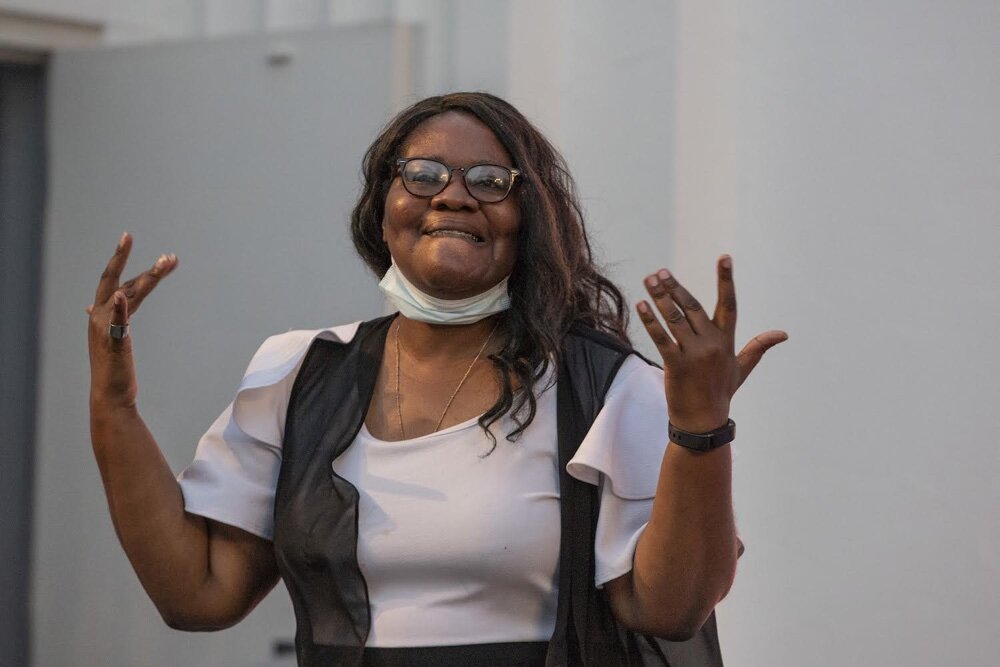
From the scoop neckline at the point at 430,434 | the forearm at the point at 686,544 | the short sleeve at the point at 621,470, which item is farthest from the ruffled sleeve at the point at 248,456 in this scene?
the forearm at the point at 686,544

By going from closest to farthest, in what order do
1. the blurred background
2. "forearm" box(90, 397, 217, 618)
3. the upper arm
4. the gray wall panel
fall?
"forearm" box(90, 397, 217, 618) < the upper arm < the blurred background < the gray wall panel

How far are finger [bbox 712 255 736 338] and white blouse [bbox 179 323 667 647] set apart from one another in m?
0.37

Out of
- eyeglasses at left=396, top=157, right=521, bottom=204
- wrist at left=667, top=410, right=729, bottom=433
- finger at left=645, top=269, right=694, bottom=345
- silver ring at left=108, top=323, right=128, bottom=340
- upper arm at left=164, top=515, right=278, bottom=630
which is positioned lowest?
upper arm at left=164, top=515, right=278, bottom=630

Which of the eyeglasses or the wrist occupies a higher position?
the eyeglasses

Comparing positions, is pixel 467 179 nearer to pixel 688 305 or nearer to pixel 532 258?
pixel 532 258

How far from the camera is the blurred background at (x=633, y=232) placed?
359 centimetres

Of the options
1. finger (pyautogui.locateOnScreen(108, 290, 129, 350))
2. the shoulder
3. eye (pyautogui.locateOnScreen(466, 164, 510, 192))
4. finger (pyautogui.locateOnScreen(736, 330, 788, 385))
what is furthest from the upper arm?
finger (pyautogui.locateOnScreen(736, 330, 788, 385))

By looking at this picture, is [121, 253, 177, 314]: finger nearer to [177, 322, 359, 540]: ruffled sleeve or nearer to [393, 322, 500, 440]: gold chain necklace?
[177, 322, 359, 540]: ruffled sleeve

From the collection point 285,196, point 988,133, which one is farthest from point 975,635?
point 285,196

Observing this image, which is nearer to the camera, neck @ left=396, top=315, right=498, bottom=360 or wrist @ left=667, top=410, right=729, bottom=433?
wrist @ left=667, top=410, right=729, bottom=433

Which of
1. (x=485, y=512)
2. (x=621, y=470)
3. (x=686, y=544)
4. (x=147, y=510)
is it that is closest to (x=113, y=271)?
(x=147, y=510)

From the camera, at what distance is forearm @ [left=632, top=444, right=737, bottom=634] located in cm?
199

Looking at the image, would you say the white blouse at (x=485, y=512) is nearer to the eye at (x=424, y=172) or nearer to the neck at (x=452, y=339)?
the neck at (x=452, y=339)

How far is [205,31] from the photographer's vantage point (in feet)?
14.9
